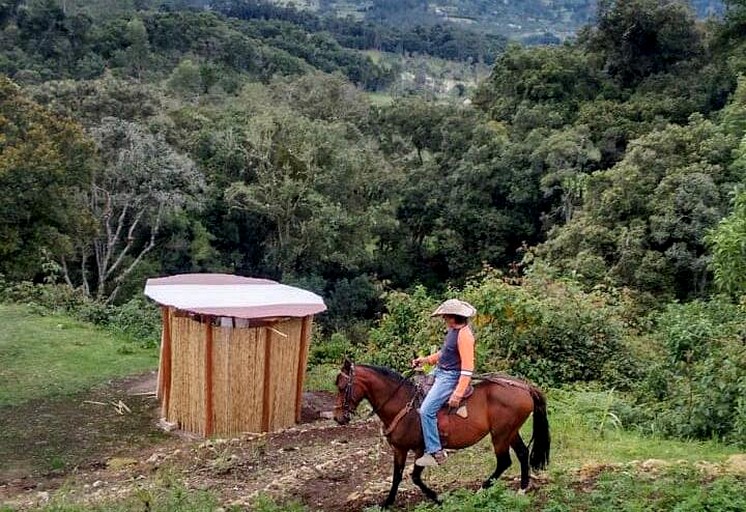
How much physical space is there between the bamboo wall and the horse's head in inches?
134

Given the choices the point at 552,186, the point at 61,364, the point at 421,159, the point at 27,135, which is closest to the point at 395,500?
the point at 61,364

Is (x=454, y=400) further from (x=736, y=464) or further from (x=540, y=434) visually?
(x=736, y=464)

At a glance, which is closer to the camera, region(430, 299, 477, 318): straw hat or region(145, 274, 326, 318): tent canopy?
region(430, 299, 477, 318): straw hat

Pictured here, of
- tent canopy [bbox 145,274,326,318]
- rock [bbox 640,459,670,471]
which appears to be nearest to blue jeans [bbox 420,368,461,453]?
rock [bbox 640,459,670,471]

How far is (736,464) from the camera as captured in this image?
6.90 m

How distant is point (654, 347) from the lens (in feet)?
40.5

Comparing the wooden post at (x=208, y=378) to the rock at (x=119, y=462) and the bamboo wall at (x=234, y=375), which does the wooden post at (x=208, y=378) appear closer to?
the bamboo wall at (x=234, y=375)

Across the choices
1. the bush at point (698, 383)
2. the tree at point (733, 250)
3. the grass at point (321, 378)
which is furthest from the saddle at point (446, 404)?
the grass at point (321, 378)

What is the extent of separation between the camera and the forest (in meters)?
11.2

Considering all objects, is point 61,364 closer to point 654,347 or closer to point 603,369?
point 603,369

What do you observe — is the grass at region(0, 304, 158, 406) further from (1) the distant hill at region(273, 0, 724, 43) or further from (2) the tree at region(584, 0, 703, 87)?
(1) the distant hill at region(273, 0, 724, 43)

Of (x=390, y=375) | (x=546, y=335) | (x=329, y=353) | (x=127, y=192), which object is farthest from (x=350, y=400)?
(x=127, y=192)

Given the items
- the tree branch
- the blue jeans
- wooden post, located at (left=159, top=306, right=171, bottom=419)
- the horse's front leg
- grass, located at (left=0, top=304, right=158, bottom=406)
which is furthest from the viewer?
the tree branch

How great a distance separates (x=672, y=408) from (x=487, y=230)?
19.3m
